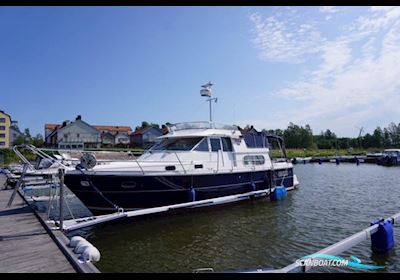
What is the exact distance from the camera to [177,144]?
1503 centimetres

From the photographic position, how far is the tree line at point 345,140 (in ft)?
319

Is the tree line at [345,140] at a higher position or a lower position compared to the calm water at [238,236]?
higher

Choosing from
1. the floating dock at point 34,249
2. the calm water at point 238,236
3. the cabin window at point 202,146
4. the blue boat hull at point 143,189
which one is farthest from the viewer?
the cabin window at point 202,146

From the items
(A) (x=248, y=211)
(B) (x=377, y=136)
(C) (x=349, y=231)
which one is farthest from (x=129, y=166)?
(B) (x=377, y=136)

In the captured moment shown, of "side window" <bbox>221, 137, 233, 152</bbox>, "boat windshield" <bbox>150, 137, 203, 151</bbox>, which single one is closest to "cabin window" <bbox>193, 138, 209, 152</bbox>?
"boat windshield" <bbox>150, 137, 203, 151</bbox>

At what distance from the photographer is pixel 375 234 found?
879 centimetres

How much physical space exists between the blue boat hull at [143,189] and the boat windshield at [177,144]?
1.78m

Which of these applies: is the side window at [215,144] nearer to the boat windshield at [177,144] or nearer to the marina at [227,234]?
the boat windshield at [177,144]

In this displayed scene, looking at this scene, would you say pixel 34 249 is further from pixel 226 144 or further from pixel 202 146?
pixel 226 144

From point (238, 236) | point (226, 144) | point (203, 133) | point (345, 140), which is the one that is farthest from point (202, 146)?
point (345, 140)

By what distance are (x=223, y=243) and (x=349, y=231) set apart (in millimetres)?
4542

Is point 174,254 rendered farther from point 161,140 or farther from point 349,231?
point 161,140

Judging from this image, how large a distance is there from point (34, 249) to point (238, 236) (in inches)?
241

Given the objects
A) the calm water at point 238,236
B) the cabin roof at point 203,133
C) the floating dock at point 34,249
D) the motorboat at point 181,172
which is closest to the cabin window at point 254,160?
the motorboat at point 181,172
